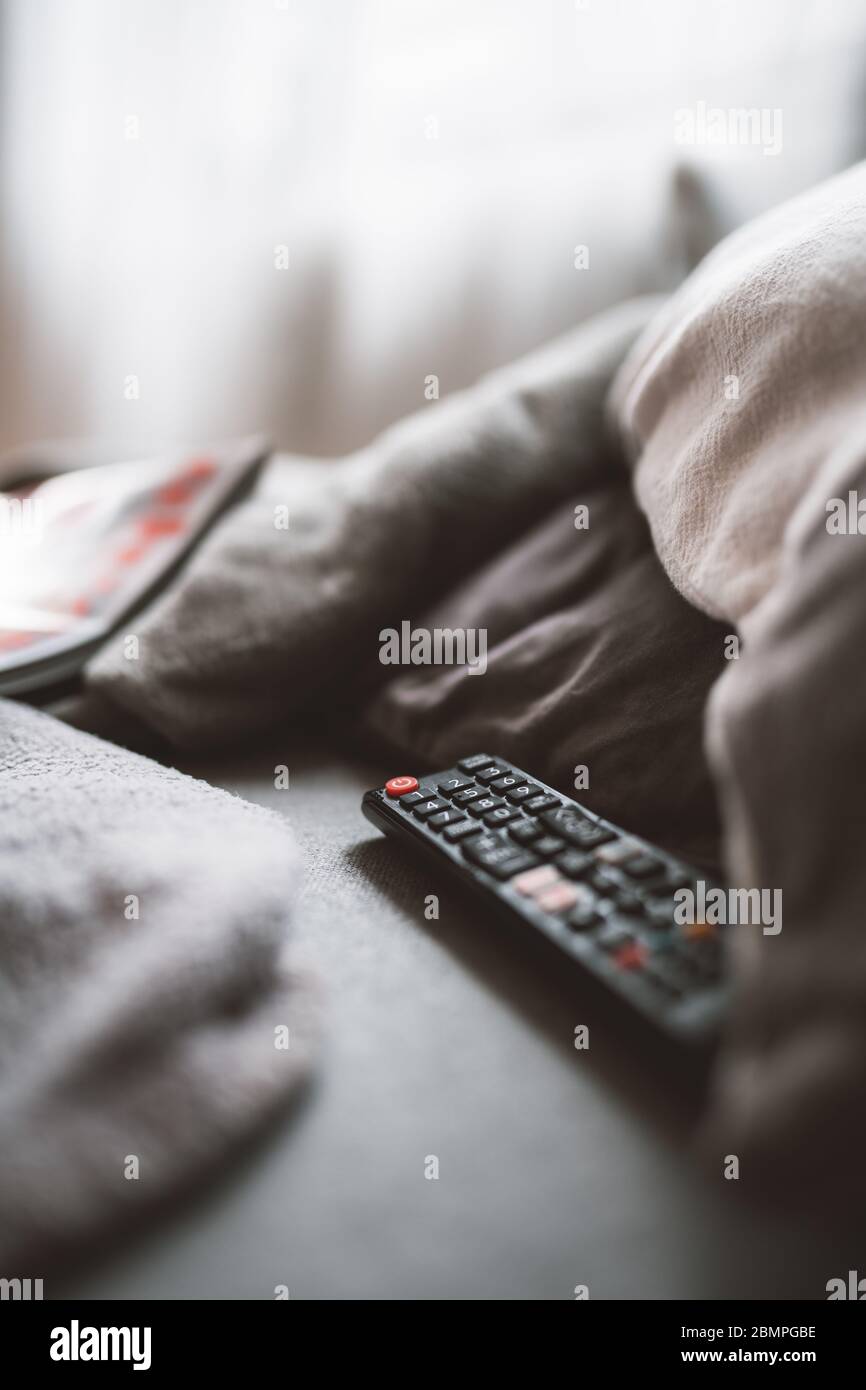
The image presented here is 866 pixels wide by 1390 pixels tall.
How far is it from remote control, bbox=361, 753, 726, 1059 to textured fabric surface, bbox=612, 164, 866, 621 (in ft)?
0.38

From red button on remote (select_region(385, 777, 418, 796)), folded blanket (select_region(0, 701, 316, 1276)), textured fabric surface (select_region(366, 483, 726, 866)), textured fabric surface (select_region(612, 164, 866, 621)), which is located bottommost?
folded blanket (select_region(0, 701, 316, 1276))

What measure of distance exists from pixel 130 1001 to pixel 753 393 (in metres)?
0.35

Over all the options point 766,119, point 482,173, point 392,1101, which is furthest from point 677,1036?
point 482,173

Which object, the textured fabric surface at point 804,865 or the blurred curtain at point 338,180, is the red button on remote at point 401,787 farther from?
the blurred curtain at point 338,180

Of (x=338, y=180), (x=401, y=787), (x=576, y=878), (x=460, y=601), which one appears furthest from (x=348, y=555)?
(x=338, y=180)

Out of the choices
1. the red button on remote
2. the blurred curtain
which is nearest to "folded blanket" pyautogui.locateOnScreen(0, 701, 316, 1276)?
the red button on remote

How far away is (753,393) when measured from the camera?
428 mm

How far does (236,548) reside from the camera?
2.04 ft

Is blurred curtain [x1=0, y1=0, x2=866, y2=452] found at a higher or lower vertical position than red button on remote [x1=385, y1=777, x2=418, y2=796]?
higher

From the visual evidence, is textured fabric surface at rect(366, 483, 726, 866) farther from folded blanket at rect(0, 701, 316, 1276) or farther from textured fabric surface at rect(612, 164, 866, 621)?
folded blanket at rect(0, 701, 316, 1276)

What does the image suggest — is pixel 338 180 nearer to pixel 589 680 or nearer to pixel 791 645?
pixel 589 680

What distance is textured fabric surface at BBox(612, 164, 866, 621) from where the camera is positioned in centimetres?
39

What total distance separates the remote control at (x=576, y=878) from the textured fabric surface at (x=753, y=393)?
115mm

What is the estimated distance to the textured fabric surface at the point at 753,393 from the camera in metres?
0.39
